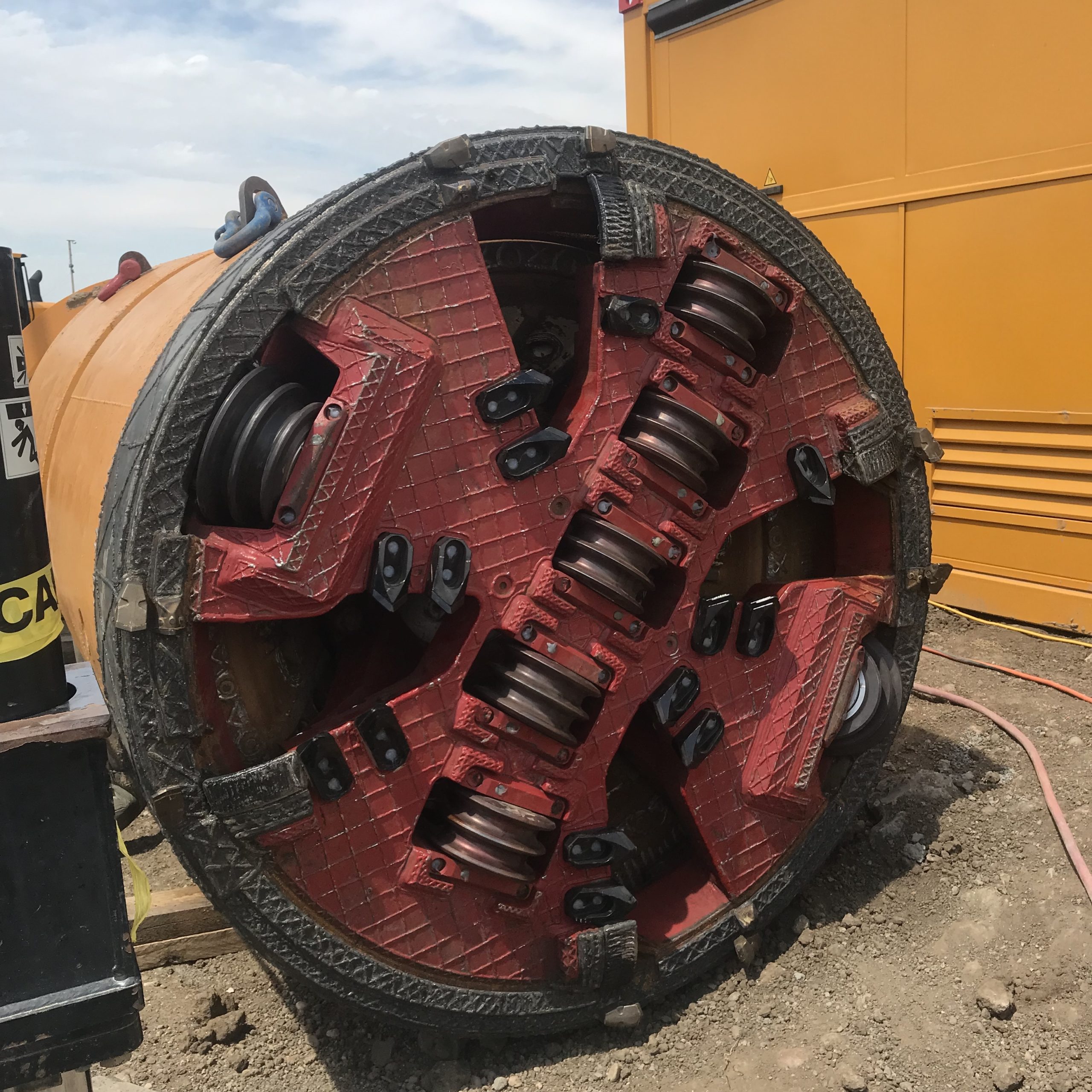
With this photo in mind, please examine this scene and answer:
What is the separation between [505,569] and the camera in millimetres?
1950

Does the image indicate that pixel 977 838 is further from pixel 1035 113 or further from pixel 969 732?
pixel 1035 113

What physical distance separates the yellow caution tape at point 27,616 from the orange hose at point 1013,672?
3.13 meters

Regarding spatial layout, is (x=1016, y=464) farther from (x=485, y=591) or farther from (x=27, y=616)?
(x=27, y=616)

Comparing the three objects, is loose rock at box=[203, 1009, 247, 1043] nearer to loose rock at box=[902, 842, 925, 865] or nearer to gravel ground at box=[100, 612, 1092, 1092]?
gravel ground at box=[100, 612, 1092, 1092]

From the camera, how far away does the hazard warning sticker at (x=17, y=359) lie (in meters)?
1.44

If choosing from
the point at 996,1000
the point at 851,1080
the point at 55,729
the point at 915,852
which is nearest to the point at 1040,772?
the point at 915,852

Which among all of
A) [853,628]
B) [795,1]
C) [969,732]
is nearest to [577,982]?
[853,628]

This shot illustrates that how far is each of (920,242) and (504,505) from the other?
297 cm

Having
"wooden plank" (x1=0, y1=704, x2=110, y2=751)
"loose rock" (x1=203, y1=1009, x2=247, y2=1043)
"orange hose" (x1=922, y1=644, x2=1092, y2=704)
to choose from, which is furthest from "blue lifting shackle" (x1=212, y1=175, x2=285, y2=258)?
"orange hose" (x1=922, y1=644, x2=1092, y2=704)

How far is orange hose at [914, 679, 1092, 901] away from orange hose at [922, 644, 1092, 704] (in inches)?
0.9

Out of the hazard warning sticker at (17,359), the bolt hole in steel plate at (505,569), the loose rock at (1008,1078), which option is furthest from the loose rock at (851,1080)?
the hazard warning sticker at (17,359)

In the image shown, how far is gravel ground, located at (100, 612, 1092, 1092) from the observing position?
81.4 inches

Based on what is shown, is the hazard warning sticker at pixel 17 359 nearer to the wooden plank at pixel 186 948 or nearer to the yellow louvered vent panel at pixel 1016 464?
the wooden plank at pixel 186 948

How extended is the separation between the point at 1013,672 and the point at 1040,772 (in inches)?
31.7
